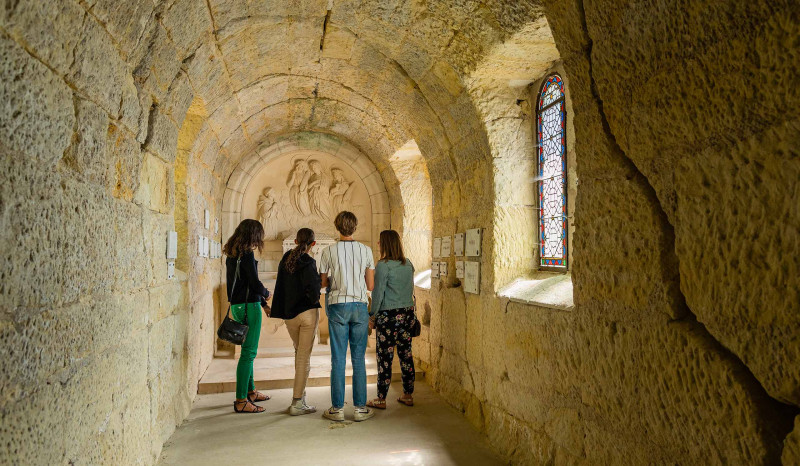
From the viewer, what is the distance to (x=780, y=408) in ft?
4.04

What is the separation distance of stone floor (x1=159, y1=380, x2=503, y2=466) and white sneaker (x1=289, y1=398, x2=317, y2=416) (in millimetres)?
68

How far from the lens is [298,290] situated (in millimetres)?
3992

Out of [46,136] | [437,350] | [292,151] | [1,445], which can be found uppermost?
[292,151]

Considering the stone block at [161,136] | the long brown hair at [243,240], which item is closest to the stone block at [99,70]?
the stone block at [161,136]

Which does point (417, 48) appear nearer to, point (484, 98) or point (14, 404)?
point (484, 98)

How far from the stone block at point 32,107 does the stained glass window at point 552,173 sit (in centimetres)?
273

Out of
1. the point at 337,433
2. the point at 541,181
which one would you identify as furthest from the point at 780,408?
the point at 337,433

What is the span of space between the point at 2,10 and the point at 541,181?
3103 millimetres

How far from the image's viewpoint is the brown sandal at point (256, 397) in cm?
435

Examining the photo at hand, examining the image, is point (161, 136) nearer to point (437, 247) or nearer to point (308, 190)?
point (437, 247)

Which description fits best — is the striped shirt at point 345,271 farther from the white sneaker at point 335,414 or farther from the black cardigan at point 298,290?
the white sneaker at point 335,414

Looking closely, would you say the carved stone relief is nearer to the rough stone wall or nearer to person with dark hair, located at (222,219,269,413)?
person with dark hair, located at (222,219,269,413)

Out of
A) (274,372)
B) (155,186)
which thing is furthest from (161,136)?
(274,372)

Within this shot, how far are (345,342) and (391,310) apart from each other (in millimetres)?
500
